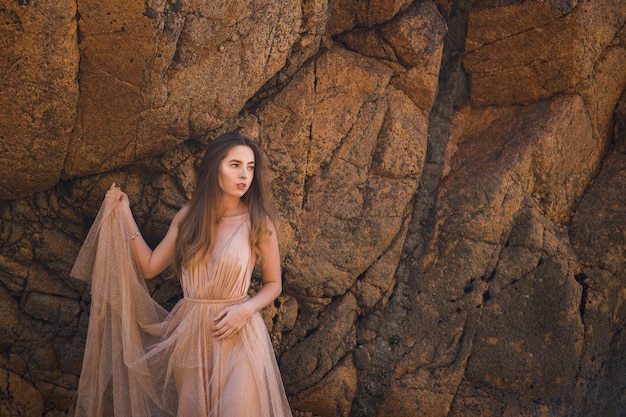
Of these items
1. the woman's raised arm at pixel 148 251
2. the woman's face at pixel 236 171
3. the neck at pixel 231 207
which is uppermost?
the woman's face at pixel 236 171

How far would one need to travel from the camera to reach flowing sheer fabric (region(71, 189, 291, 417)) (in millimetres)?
4305

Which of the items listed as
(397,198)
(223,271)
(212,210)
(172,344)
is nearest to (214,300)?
(223,271)

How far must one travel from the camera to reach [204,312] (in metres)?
4.41

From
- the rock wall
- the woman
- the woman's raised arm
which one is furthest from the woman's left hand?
the rock wall

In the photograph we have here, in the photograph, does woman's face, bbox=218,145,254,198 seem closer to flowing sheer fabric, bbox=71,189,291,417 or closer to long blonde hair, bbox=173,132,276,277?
long blonde hair, bbox=173,132,276,277

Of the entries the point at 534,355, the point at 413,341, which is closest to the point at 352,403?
the point at 413,341

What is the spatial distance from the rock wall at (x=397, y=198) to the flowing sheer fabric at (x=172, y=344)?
2.37 feet

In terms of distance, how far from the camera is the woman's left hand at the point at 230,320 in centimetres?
431

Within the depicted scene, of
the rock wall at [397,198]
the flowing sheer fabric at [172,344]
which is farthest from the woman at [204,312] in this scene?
the rock wall at [397,198]

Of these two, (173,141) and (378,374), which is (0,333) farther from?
(378,374)

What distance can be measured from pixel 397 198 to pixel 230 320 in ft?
6.89

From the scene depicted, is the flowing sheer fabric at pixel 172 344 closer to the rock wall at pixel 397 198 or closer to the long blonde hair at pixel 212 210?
the long blonde hair at pixel 212 210

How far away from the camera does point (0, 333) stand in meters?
5.04

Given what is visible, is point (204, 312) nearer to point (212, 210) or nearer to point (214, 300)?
point (214, 300)
